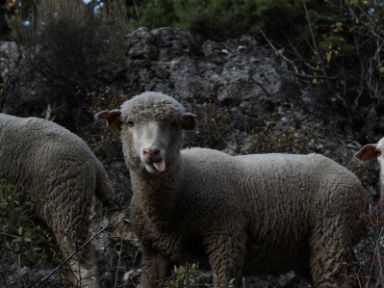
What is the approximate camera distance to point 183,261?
17.4 feet

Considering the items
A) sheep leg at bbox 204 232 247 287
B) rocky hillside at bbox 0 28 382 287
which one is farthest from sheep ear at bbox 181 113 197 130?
rocky hillside at bbox 0 28 382 287

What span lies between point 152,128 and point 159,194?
50cm

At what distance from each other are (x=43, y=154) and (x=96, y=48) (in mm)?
3775

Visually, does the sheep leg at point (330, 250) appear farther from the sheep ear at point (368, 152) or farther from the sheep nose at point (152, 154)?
the sheep nose at point (152, 154)

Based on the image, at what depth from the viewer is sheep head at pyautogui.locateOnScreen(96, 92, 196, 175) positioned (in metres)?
4.98

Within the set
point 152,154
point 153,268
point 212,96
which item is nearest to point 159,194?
point 152,154

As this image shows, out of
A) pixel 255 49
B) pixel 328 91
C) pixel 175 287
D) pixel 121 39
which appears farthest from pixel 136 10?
pixel 175 287

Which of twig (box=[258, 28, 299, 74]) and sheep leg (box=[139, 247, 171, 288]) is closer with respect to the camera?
sheep leg (box=[139, 247, 171, 288])

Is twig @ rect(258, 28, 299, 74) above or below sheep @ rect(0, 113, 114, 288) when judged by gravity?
above

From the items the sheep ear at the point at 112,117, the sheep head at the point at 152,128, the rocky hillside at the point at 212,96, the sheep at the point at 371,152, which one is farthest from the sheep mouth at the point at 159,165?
the rocky hillside at the point at 212,96

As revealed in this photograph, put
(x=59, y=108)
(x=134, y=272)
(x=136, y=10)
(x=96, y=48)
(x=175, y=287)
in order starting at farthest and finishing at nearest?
(x=136, y=10) < (x=96, y=48) < (x=59, y=108) < (x=134, y=272) < (x=175, y=287)

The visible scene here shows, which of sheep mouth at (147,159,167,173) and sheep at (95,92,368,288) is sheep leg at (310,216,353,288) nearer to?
sheep at (95,92,368,288)

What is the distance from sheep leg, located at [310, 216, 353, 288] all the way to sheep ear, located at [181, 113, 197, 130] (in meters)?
1.23

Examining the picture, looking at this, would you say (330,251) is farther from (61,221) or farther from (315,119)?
(315,119)
